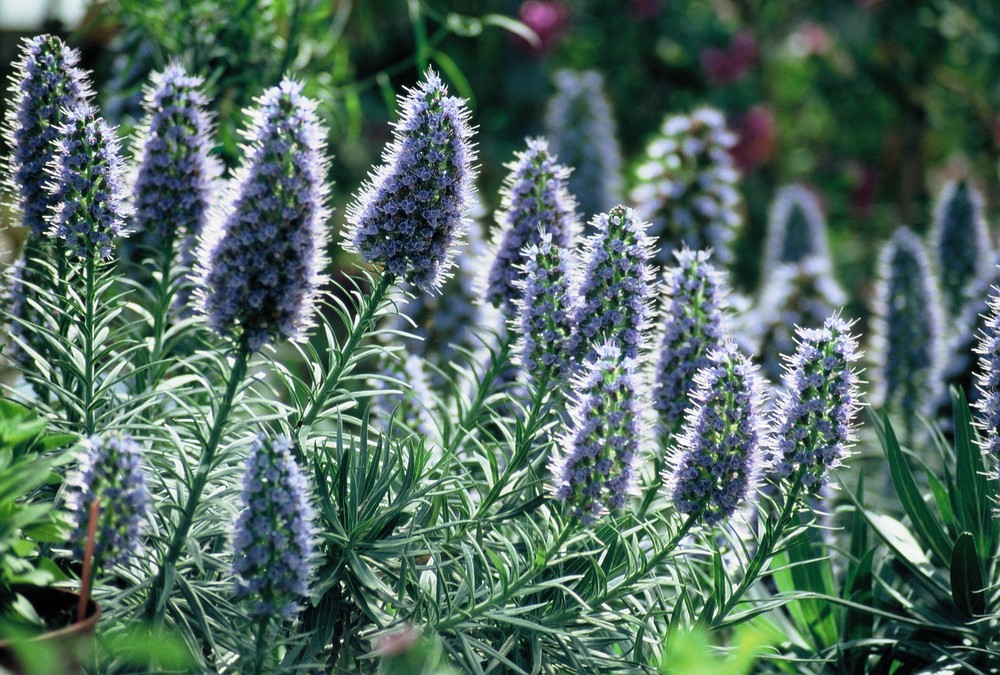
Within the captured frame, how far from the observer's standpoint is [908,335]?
4062 mm

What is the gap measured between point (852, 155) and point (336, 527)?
307 inches

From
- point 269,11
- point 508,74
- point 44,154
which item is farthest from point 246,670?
point 508,74

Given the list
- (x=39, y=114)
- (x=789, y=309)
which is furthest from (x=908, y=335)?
(x=39, y=114)

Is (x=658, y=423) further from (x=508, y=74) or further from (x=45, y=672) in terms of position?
(x=508, y=74)

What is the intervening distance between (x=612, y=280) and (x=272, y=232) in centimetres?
73

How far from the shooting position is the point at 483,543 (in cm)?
214

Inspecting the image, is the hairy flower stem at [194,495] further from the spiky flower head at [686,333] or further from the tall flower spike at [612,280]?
the spiky flower head at [686,333]

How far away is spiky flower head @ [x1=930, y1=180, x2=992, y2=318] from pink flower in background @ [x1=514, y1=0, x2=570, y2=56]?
11.5 ft

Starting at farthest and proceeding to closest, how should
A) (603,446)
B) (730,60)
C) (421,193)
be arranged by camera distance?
(730,60)
(421,193)
(603,446)

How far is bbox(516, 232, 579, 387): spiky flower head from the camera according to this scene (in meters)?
2.04

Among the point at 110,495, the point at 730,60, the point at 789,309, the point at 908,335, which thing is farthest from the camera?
the point at 730,60

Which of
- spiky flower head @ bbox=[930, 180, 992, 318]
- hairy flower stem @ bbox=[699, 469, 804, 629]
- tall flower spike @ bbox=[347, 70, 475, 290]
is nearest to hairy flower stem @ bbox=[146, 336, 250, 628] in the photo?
tall flower spike @ bbox=[347, 70, 475, 290]

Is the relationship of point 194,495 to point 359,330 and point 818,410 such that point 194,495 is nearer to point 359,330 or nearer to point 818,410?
point 359,330

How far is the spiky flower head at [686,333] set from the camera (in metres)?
2.32
